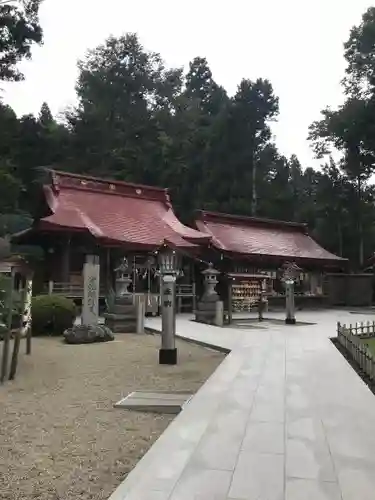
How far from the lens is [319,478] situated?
10.8ft

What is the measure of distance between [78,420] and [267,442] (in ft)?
6.58

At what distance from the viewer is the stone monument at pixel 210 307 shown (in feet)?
→ 50.2

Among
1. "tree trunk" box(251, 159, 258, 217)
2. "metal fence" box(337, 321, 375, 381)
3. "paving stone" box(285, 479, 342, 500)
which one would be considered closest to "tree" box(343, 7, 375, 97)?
"tree trunk" box(251, 159, 258, 217)

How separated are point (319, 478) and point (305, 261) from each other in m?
21.6

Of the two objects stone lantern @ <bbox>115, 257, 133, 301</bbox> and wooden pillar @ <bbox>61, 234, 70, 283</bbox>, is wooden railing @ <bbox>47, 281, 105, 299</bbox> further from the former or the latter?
stone lantern @ <bbox>115, 257, 133, 301</bbox>

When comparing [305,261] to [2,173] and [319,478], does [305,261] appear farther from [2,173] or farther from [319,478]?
[319,478]

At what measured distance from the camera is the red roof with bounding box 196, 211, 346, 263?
2295 centimetres

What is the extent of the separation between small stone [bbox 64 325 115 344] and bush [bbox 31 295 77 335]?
1142 mm

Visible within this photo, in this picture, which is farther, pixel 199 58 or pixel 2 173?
pixel 199 58

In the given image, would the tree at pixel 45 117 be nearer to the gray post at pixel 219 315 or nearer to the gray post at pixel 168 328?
the gray post at pixel 219 315

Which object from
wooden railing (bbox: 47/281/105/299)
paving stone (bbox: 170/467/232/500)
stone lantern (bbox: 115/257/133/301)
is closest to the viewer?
paving stone (bbox: 170/467/232/500)

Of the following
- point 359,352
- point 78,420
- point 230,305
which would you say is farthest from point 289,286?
point 78,420

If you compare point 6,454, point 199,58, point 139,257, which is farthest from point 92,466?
point 199,58

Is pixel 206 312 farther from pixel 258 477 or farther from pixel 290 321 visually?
pixel 258 477
